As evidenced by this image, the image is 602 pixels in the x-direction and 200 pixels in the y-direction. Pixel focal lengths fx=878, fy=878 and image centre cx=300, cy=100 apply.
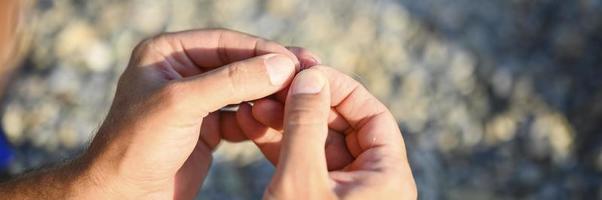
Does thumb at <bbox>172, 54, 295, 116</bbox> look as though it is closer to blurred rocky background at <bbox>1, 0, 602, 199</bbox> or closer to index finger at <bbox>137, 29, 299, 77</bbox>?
index finger at <bbox>137, 29, 299, 77</bbox>

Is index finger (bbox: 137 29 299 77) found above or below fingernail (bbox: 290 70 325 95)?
below

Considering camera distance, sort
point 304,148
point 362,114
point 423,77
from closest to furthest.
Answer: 1. point 304,148
2. point 362,114
3. point 423,77

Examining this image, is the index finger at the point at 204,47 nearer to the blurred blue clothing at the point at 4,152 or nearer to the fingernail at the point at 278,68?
the fingernail at the point at 278,68

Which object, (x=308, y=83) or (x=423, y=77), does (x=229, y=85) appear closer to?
(x=308, y=83)

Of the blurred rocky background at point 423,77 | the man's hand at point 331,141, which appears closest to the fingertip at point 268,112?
the man's hand at point 331,141

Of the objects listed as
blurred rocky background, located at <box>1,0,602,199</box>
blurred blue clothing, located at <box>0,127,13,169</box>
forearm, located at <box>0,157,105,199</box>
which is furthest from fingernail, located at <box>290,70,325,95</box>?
blurred blue clothing, located at <box>0,127,13,169</box>

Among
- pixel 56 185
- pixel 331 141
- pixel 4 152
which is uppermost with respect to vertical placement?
pixel 331 141

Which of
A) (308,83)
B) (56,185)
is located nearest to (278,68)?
(308,83)
